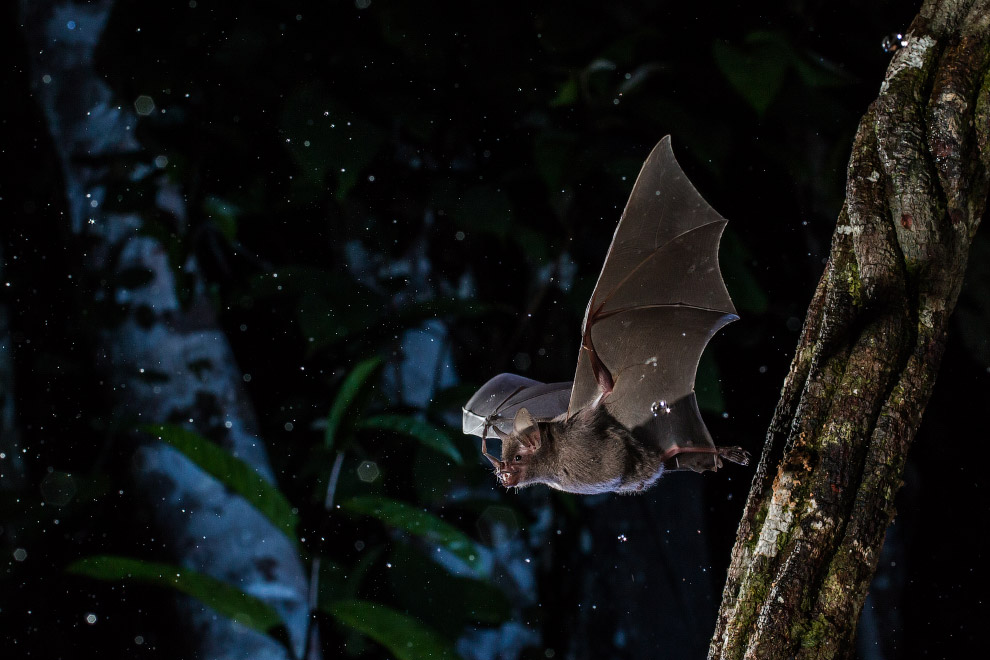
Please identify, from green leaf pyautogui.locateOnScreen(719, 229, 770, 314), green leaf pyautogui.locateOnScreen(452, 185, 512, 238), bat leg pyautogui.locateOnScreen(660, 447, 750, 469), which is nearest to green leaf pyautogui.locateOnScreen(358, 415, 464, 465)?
green leaf pyautogui.locateOnScreen(452, 185, 512, 238)

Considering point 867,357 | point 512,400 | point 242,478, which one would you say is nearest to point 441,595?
point 242,478

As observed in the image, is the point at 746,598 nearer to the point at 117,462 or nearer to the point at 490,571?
the point at 490,571

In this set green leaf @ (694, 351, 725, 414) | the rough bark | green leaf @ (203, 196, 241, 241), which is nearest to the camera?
the rough bark

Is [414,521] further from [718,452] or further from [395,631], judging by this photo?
[718,452]

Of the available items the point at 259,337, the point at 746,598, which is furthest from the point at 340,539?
the point at 746,598

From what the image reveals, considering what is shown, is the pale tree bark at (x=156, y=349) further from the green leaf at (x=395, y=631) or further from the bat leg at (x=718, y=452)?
the bat leg at (x=718, y=452)

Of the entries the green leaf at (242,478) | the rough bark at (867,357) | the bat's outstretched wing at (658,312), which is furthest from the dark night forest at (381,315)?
the rough bark at (867,357)

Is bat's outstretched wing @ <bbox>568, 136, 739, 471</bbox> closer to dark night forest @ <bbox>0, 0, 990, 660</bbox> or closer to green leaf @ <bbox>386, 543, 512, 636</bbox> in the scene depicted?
dark night forest @ <bbox>0, 0, 990, 660</bbox>

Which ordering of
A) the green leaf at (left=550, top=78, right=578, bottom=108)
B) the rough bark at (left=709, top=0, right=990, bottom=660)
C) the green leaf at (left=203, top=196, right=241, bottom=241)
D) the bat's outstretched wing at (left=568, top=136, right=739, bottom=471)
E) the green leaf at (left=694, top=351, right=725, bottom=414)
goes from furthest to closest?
the green leaf at (left=203, top=196, right=241, bottom=241) < the green leaf at (left=550, top=78, right=578, bottom=108) < the green leaf at (left=694, top=351, right=725, bottom=414) < the bat's outstretched wing at (left=568, top=136, right=739, bottom=471) < the rough bark at (left=709, top=0, right=990, bottom=660)
